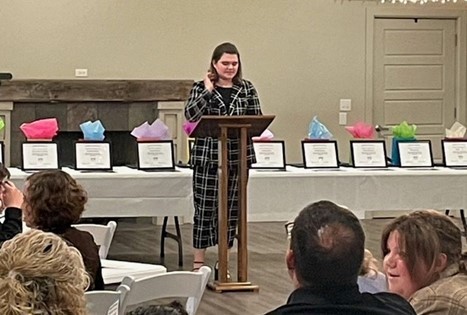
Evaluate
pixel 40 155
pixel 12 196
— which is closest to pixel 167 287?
pixel 12 196

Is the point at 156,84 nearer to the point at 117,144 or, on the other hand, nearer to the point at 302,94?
the point at 117,144

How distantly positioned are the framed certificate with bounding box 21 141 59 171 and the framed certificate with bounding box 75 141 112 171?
162mm

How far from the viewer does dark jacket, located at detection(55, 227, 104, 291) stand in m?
3.47

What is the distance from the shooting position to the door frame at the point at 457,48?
10.5 meters

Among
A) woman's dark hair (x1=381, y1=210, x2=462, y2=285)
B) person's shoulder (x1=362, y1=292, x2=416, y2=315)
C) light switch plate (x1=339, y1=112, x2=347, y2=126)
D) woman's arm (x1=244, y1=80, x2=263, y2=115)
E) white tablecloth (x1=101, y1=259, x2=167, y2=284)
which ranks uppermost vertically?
woman's arm (x1=244, y1=80, x2=263, y2=115)

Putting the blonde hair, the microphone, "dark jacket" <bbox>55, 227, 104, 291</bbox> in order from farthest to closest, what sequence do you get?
the microphone < "dark jacket" <bbox>55, 227, 104, 291</bbox> < the blonde hair

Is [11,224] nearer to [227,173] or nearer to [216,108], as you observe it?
[227,173]

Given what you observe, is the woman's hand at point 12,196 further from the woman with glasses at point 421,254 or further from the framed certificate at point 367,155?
the framed certificate at point 367,155

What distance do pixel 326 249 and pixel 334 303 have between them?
12 cm

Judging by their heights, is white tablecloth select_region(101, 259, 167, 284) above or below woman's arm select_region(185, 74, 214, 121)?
below

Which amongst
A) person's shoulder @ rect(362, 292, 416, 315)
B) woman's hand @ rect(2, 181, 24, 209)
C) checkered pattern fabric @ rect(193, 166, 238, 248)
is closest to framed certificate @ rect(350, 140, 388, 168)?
checkered pattern fabric @ rect(193, 166, 238, 248)

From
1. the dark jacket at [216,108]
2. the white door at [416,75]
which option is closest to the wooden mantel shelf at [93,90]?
the white door at [416,75]

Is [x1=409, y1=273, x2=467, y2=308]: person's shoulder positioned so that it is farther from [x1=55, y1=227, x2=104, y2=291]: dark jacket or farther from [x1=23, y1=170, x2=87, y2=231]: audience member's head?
[x1=23, y1=170, x2=87, y2=231]: audience member's head

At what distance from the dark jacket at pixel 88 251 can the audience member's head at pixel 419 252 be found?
1149 millimetres
